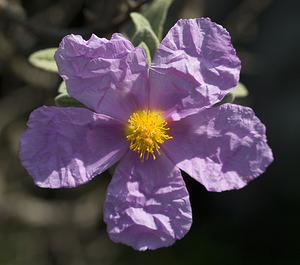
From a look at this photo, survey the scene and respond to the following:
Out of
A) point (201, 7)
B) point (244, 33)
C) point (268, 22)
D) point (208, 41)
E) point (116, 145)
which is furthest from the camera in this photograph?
point (268, 22)

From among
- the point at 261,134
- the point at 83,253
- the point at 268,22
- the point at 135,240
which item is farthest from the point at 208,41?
the point at 83,253

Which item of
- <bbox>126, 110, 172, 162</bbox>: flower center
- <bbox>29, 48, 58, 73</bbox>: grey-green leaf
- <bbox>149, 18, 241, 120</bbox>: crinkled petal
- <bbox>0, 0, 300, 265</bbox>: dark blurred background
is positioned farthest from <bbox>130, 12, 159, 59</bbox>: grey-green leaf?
<bbox>0, 0, 300, 265</bbox>: dark blurred background

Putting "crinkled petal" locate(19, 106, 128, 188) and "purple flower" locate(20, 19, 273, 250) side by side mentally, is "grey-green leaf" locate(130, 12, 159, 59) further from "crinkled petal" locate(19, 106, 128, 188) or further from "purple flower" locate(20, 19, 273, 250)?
"crinkled petal" locate(19, 106, 128, 188)

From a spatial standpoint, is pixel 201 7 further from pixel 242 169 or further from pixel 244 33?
pixel 242 169

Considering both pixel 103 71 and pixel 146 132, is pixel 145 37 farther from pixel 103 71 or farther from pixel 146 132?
pixel 146 132

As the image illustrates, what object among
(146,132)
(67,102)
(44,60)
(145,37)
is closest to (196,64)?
(145,37)

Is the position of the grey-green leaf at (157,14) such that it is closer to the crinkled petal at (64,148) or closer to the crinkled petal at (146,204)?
the crinkled petal at (64,148)
